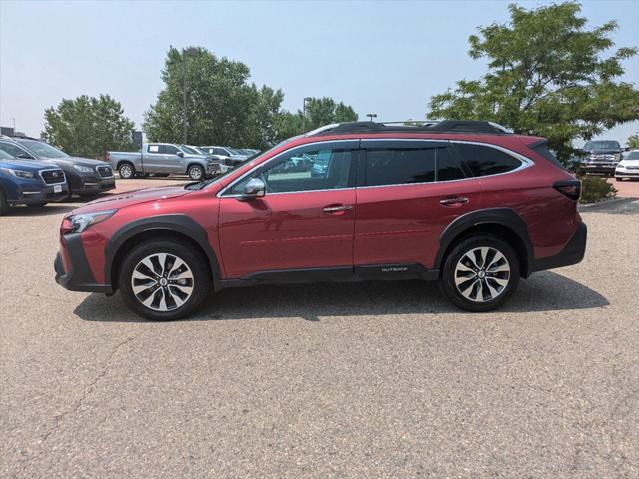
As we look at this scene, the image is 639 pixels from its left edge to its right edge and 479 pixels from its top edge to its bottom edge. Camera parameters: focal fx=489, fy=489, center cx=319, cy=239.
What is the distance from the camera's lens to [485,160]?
4.61 m

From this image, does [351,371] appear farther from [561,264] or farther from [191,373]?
[561,264]

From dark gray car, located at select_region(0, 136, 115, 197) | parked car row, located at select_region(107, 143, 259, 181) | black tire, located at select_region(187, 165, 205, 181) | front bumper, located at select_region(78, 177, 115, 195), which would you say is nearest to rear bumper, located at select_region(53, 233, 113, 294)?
dark gray car, located at select_region(0, 136, 115, 197)

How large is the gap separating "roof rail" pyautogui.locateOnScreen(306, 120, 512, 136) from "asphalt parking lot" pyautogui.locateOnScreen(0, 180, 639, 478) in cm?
167

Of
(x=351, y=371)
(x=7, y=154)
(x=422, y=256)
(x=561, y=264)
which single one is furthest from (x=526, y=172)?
(x=7, y=154)

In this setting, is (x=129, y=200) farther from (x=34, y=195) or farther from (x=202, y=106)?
(x=202, y=106)

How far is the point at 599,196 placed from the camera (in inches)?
512

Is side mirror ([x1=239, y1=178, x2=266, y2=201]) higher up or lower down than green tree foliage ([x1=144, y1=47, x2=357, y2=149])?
lower down

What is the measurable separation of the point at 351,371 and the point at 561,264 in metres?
2.56

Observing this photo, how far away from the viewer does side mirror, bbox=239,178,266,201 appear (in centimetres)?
422

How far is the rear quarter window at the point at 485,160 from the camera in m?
4.59

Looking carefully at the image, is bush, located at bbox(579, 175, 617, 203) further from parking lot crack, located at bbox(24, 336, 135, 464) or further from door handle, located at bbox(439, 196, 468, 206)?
parking lot crack, located at bbox(24, 336, 135, 464)

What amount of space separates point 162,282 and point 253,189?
1166 millimetres

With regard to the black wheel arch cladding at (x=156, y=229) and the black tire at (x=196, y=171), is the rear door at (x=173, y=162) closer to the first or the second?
the black tire at (x=196, y=171)

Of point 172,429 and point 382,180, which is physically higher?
point 382,180
